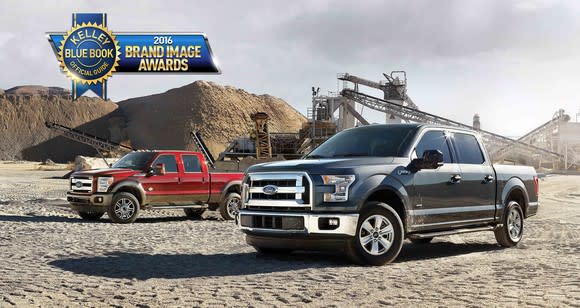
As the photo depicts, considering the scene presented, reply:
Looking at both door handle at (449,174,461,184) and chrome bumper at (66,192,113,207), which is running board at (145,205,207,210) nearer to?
chrome bumper at (66,192,113,207)

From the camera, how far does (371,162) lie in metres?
8.66

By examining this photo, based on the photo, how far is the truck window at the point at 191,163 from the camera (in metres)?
16.7

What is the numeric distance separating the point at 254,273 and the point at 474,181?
166 inches

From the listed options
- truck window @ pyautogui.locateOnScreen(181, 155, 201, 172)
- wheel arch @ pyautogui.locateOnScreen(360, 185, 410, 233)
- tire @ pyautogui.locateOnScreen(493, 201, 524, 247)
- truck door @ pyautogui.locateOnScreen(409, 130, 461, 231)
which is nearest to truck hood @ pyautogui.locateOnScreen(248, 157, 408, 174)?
wheel arch @ pyautogui.locateOnScreen(360, 185, 410, 233)

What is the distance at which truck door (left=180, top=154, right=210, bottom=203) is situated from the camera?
16.5 meters

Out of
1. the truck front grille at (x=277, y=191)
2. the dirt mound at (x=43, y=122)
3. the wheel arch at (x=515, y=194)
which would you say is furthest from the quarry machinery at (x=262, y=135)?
the dirt mound at (x=43, y=122)

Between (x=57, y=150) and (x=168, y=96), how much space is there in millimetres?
26893

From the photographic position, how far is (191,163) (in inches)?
662

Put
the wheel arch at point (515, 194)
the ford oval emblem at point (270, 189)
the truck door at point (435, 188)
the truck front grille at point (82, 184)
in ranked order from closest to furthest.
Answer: the ford oval emblem at point (270, 189)
the truck door at point (435, 188)
the wheel arch at point (515, 194)
the truck front grille at point (82, 184)

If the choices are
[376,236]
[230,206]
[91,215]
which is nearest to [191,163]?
[230,206]

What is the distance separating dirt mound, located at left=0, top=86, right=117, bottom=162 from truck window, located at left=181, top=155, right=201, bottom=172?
331 ft

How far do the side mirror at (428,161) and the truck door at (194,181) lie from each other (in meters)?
8.65

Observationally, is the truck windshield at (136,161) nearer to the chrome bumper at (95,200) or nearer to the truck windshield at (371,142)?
the chrome bumper at (95,200)

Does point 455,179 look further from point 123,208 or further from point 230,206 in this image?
point 123,208
